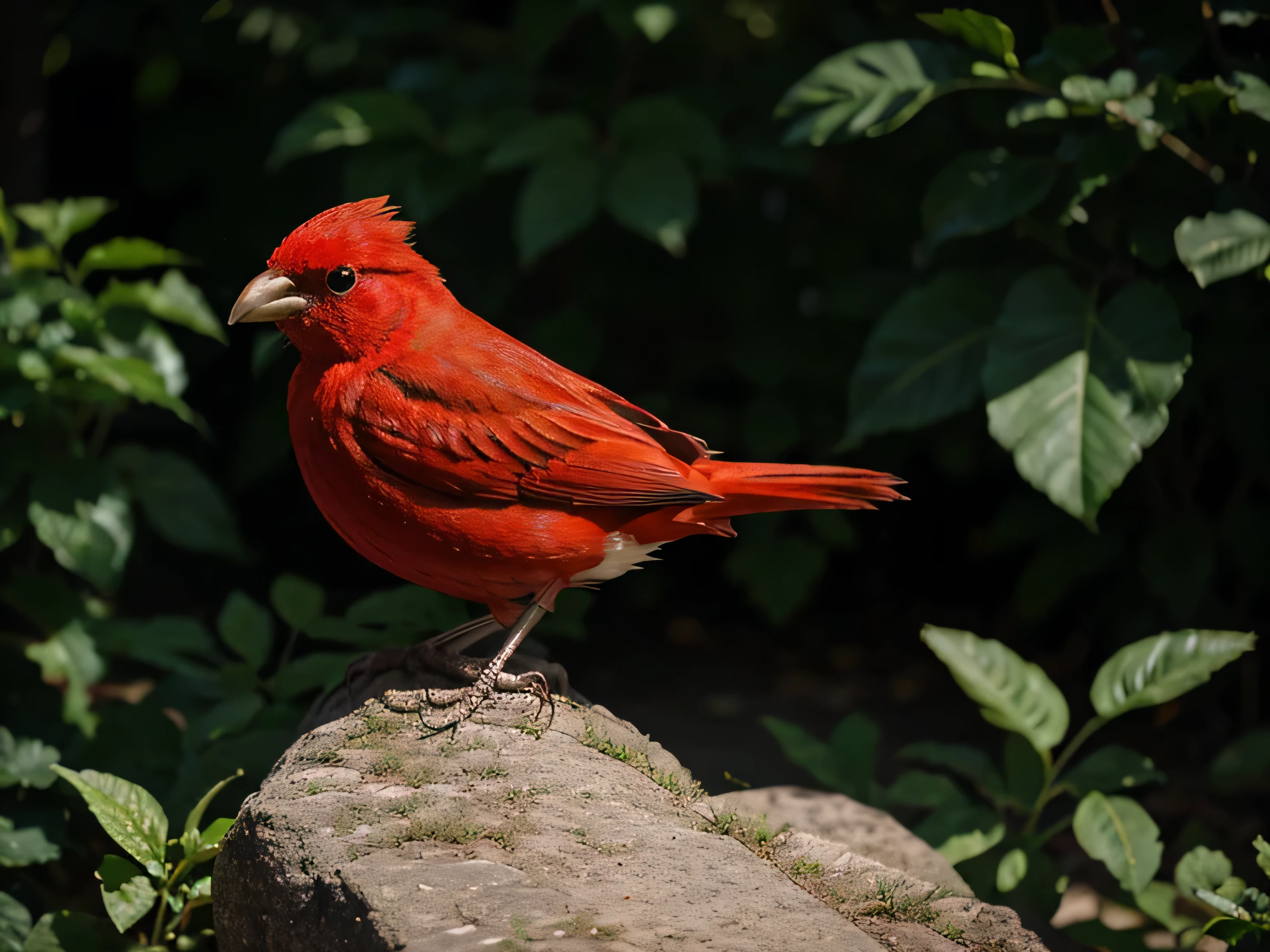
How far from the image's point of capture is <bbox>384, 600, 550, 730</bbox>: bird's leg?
2475 millimetres

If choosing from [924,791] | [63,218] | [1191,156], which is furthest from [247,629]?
[1191,156]

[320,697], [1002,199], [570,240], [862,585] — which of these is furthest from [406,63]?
[862,585]

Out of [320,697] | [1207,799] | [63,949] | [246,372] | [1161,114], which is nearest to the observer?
[63,949]

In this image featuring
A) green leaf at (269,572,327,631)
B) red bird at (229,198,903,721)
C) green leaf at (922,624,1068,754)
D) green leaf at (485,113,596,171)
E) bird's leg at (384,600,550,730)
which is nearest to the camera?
red bird at (229,198,903,721)

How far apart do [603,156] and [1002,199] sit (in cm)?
131

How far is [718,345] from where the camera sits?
4.83 metres

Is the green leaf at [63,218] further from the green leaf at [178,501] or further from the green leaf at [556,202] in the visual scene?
the green leaf at [556,202]

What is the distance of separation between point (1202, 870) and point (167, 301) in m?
3.44

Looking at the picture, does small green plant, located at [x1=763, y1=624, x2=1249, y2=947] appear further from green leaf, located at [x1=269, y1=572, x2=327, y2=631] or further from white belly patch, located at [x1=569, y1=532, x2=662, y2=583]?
green leaf, located at [x1=269, y1=572, x2=327, y2=631]

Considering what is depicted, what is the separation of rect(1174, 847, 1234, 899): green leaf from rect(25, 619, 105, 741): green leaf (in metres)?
3.09

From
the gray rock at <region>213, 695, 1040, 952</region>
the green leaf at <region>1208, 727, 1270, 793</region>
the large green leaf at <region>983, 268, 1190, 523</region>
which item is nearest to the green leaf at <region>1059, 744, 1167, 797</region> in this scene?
the green leaf at <region>1208, 727, 1270, 793</region>

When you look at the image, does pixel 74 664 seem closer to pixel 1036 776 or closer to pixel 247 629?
pixel 247 629

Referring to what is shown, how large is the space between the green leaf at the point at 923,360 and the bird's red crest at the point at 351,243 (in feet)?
4.95

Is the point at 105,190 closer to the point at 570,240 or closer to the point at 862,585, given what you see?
the point at 570,240
